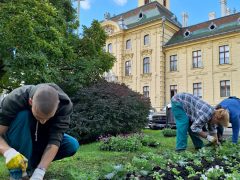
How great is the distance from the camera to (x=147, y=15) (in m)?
39.6

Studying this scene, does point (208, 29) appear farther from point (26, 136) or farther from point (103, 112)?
point (26, 136)

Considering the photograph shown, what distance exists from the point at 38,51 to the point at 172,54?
27.9 meters

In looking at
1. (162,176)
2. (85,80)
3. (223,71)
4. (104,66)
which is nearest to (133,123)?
(85,80)

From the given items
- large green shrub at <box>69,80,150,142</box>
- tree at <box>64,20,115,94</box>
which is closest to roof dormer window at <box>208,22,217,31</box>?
tree at <box>64,20,115,94</box>

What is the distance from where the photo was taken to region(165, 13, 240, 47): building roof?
32938mm

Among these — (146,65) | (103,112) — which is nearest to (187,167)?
(103,112)

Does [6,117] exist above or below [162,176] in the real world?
above

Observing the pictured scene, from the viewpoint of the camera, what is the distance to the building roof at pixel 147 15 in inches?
1500

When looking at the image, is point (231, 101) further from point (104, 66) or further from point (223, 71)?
point (223, 71)

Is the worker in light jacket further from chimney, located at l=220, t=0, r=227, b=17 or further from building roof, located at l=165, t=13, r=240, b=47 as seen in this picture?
chimney, located at l=220, t=0, r=227, b=17

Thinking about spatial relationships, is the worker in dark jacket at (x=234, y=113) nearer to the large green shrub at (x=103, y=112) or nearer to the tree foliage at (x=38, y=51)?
the large green shrub at (x=103, y=112)

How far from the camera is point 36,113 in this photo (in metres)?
2.92

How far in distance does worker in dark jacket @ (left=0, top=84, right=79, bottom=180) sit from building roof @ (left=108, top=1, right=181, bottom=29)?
112ft

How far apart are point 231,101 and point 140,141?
2.33 m
